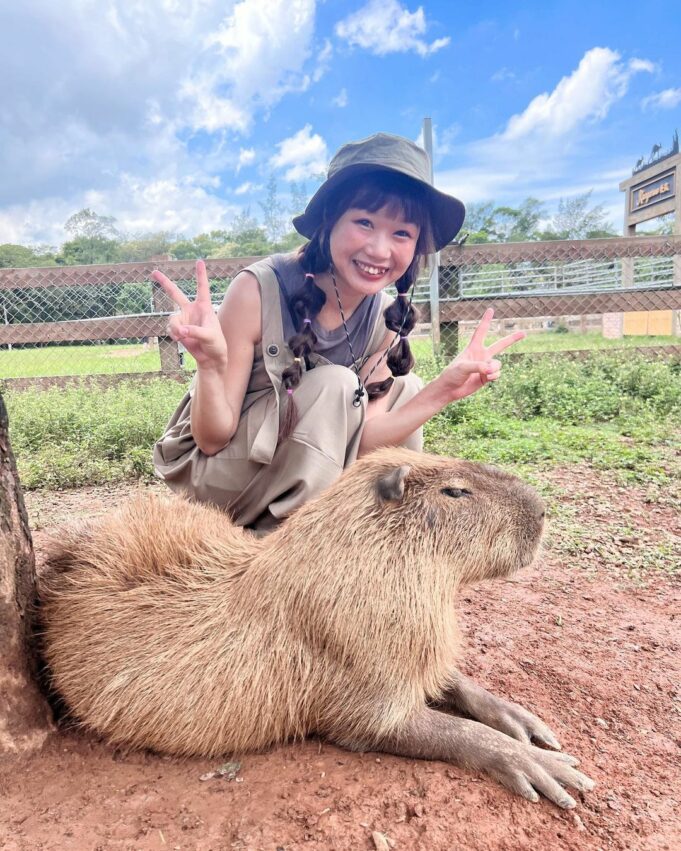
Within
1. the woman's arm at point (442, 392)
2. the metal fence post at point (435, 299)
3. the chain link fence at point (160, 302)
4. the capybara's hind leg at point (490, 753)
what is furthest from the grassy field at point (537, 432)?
the capybara's hind leg at point (490, 753)

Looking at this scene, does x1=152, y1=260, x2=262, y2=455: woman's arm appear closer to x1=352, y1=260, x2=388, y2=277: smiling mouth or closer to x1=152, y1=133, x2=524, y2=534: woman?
x1=152, y1=133, x2=524, y2=534: woman

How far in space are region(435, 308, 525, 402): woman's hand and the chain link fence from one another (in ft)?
14.8

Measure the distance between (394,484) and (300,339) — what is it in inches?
35.6

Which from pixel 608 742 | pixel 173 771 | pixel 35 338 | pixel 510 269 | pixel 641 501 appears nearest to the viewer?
pixel 173 771

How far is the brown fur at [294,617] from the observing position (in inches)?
62.0

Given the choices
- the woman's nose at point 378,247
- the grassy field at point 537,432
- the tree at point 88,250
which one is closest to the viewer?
the woman's nose at point 378,247

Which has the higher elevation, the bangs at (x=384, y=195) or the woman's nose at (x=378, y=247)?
the bangs at (x=384, y=195)

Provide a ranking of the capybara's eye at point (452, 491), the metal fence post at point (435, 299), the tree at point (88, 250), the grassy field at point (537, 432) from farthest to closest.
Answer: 1. the tree at point (88, 250)
2. the metal fence post at point (435, 299)
3. the grassy field at point (537, 432)
4. the capybara's eye at point (452, 491)

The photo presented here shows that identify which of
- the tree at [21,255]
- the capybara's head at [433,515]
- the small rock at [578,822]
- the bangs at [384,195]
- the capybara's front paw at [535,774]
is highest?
the tree at [21,255]

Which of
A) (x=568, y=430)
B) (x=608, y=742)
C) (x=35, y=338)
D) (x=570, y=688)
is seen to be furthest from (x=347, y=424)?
(x=35, y=338)

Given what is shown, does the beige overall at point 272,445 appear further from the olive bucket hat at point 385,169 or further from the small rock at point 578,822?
the small rock at point 578,822

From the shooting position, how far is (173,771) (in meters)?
1.55

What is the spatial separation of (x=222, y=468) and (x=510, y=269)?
5.98 meters

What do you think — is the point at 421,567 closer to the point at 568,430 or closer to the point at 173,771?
the point at 173,771
